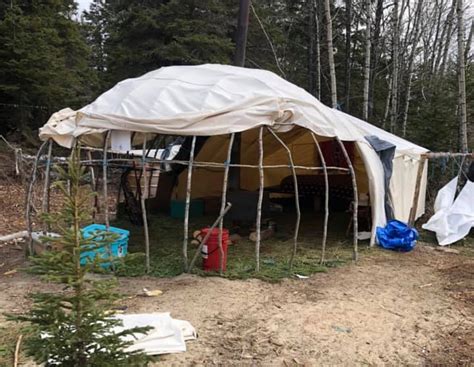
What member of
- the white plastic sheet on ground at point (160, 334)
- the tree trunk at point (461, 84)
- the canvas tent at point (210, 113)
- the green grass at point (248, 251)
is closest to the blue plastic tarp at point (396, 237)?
the canvas tent at point (210, 113)

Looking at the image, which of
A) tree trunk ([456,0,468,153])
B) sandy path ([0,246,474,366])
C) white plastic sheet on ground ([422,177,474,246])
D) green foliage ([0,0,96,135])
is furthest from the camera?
green foliage ([0,0,96,135])

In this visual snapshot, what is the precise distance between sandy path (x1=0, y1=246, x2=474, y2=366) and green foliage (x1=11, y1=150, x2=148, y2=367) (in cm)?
122

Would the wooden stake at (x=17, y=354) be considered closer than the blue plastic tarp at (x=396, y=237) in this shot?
Yes

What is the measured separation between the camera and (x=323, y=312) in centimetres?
441

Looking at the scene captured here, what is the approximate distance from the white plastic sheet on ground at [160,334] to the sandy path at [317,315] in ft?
0.28

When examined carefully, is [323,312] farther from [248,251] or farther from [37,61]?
[37,61]

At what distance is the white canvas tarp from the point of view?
17.9ft

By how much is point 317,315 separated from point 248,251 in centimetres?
245

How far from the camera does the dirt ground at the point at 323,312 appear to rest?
3.55 m

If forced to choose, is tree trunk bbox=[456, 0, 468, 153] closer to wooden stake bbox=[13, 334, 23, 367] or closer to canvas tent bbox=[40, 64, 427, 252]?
canvas tent bbox=[40, 64, 427, 252]

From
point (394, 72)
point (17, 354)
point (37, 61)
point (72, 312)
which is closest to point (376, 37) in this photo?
point (394, 72)

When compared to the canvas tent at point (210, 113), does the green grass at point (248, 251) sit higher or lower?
lower

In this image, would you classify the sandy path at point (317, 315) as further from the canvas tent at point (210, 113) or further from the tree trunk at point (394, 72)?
the tree trunk at point (394, 72)

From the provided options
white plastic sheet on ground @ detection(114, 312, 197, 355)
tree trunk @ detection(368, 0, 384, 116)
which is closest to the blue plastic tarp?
white plastic sheet on ground @ detection(114, 312, 197, 355)
